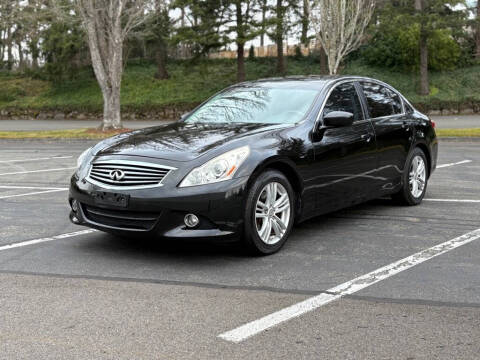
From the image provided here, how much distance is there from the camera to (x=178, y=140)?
222 inches

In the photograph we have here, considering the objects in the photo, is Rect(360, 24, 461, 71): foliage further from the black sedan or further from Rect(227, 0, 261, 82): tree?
the black sedan

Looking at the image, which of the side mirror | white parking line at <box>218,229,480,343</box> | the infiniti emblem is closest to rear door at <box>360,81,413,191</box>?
the side mirror

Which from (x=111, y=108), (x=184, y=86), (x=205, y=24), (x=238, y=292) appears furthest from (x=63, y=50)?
(x=238, y=292)

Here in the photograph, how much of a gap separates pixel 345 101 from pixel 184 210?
2.64 metres

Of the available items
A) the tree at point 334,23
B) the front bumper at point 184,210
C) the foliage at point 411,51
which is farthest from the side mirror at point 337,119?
the foliage at point 411,51

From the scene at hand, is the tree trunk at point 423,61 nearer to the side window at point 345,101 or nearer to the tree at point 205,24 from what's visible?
the tree at point 205,24

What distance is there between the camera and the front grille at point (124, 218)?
5137 millimetres

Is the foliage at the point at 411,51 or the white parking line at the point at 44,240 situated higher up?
the foliage at the point at 411,51

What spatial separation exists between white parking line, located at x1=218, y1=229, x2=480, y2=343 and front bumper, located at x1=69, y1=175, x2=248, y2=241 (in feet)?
3.54

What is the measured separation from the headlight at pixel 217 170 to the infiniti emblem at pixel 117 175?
57 cm

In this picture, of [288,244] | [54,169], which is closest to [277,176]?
[288,244]

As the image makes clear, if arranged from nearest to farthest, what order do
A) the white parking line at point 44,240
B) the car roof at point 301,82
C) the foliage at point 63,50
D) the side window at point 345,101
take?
the white parking line at point 44,240 < the side window at point 345,101 < the car roof at point 301,82 < the foliage at point 63,50

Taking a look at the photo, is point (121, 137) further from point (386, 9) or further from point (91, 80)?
point (91, 80)

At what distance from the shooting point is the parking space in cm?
352
